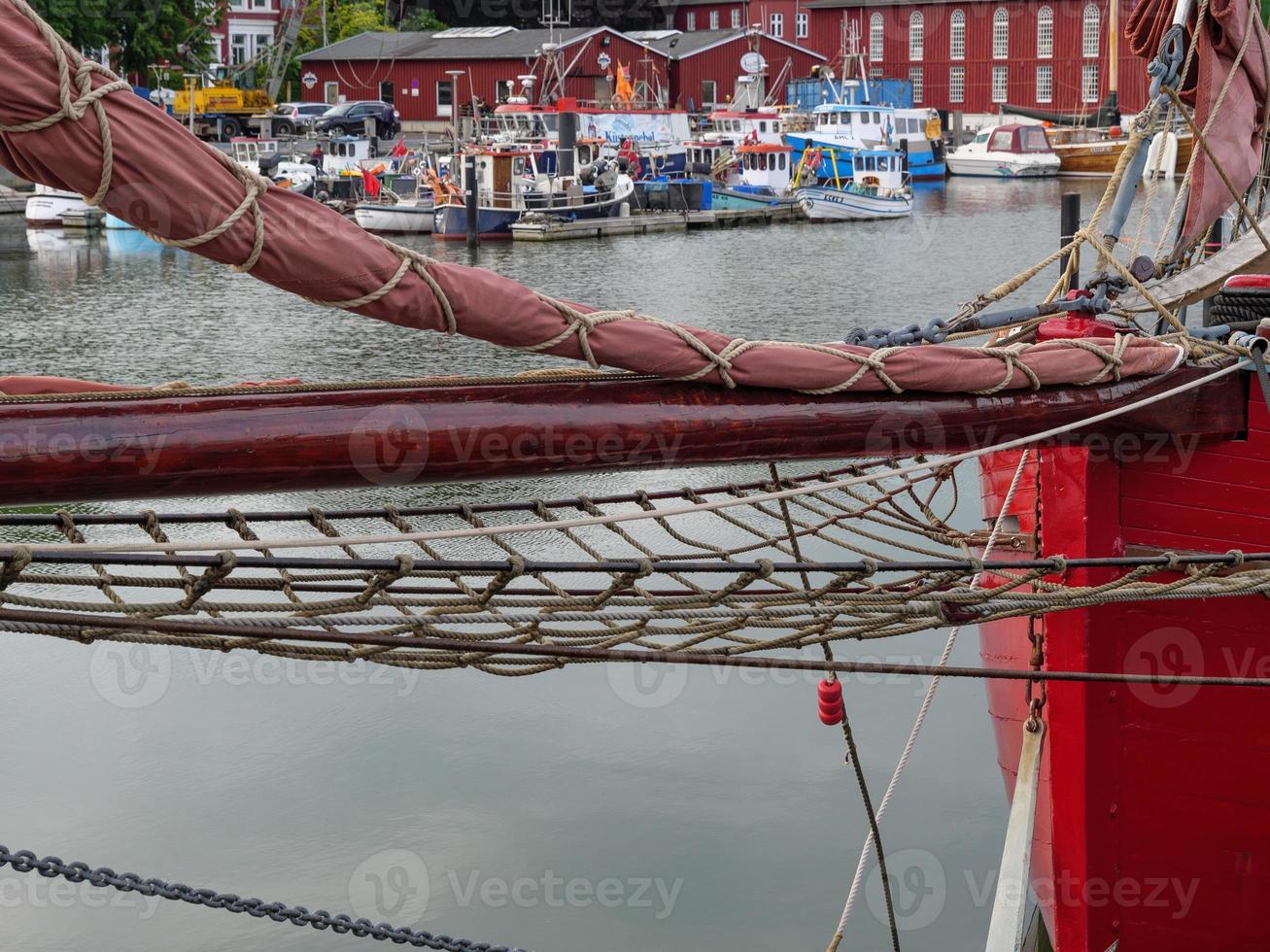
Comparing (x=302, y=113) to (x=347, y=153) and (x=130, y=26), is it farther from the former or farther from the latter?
(x=130, y=26)

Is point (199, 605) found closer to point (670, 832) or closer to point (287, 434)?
point (287, 434)

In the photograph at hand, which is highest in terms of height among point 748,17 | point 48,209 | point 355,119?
point 748,17

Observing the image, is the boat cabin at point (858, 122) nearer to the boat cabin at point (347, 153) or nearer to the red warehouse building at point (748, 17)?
the red warehouse building at point (748, 17)

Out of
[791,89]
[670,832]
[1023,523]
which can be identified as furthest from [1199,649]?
[791,89]

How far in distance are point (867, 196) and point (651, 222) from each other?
798 centimetres

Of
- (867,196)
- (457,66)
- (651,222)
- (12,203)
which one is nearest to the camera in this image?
(651,222)

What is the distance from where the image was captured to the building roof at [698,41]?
61.8 meters

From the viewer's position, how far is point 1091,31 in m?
59.7

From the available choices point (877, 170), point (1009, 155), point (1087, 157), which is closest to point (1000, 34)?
point (1009, 155)

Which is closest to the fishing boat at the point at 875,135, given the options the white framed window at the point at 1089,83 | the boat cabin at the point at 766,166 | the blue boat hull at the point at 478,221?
the boat cabin at the point at 766,166

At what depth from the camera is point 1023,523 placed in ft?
18.3

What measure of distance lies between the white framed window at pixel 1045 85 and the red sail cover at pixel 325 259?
61.3 meters

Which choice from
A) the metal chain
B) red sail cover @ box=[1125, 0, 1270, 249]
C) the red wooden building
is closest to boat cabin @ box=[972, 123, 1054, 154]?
the red wooden building

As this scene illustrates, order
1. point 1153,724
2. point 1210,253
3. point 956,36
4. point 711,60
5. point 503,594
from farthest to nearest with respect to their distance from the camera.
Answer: point 956,36 → point 711,60 → point 1210,253 → point 1153,724 → point 503,594
